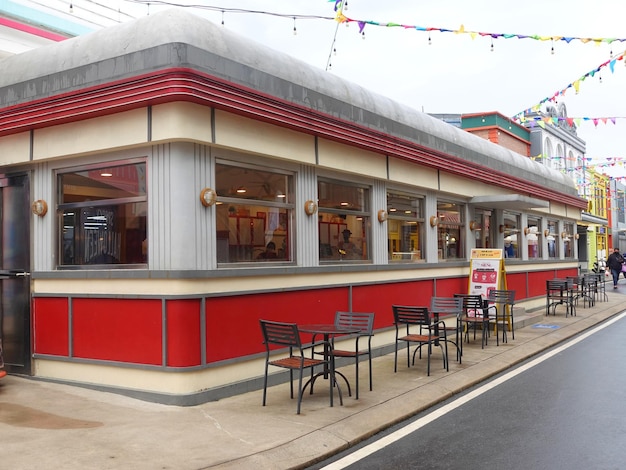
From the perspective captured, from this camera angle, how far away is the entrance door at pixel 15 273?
327 inches

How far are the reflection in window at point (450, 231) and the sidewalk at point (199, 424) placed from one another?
4.81m

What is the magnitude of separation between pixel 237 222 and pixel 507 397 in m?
4.08

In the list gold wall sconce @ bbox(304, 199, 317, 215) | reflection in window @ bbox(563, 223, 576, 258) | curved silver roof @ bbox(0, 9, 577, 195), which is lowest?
reflection in window @ bbox(563, 223, 576, 258)

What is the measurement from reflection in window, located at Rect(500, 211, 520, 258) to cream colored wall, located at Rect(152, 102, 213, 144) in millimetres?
10995

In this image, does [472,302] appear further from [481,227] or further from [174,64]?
[174,64]

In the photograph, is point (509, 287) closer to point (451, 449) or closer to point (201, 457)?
point (451, 449)

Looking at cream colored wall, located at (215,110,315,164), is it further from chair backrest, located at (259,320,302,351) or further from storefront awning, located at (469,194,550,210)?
storefront awning, located at (469,194,550,210)

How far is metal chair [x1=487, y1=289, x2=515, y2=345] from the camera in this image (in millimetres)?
11570

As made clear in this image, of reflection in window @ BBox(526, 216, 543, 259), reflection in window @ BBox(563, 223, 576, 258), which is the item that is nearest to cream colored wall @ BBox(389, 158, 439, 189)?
reflection in window @ BBox(526, 216, 543, 259)

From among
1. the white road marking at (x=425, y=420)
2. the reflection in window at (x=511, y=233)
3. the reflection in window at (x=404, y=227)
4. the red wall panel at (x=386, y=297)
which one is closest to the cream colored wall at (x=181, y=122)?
the white road marking at (x=425, y=420)

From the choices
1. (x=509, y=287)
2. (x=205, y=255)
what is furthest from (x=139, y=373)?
(x=509, y=287)

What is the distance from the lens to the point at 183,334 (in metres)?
6.97

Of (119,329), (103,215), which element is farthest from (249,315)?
(103,215)

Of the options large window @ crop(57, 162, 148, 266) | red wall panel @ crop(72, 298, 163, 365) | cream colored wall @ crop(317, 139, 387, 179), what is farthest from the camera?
cream colored wall @ crop(317, 139, 387, 179)
